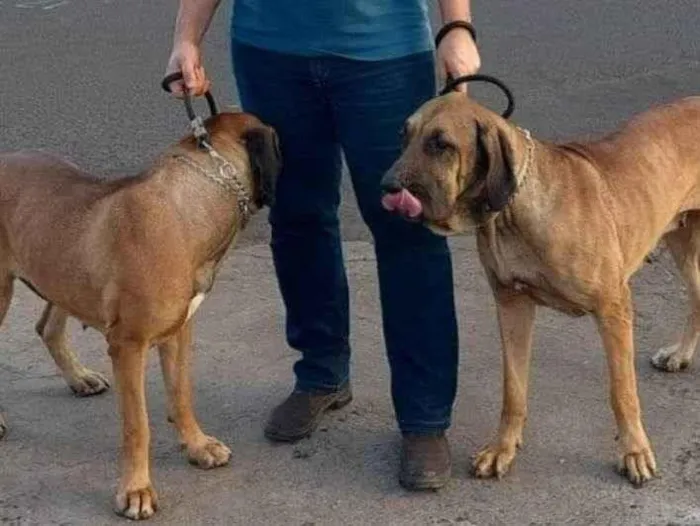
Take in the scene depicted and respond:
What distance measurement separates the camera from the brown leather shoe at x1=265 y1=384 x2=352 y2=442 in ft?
15.2

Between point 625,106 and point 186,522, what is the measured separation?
5.59 metres

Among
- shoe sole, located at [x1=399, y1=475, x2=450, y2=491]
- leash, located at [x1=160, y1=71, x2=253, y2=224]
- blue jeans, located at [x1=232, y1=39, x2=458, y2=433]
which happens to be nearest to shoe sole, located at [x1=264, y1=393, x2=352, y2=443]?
blue jeans, located at [x1=232, y1=39, x2=458, y2=433]

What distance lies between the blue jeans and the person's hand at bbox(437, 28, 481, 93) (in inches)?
5.9

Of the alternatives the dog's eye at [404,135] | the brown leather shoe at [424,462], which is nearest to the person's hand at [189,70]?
the dog's eye at [404,135]

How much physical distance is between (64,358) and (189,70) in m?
1.33

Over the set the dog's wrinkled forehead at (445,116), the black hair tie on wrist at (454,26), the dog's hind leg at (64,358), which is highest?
the black hair tie on wrist at (454,26)

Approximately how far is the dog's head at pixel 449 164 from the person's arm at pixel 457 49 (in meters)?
0.13

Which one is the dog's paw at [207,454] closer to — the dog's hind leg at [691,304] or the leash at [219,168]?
the leash at [219,168]

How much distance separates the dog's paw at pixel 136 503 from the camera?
4191 mm

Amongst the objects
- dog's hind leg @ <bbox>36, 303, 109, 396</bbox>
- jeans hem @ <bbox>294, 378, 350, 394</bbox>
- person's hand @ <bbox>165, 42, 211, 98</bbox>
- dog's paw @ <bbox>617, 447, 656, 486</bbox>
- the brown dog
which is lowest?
dog's paw @ <bbox>617, 447, 656, 486</bbox>

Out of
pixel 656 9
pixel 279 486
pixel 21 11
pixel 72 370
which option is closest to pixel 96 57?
pixel 21 11

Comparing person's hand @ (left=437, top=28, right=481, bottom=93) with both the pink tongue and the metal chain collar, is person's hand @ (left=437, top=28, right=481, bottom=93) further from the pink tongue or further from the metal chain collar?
the metal chain collar

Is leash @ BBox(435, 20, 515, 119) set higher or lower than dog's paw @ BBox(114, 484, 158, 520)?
higher

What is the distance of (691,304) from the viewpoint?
16.6ft
